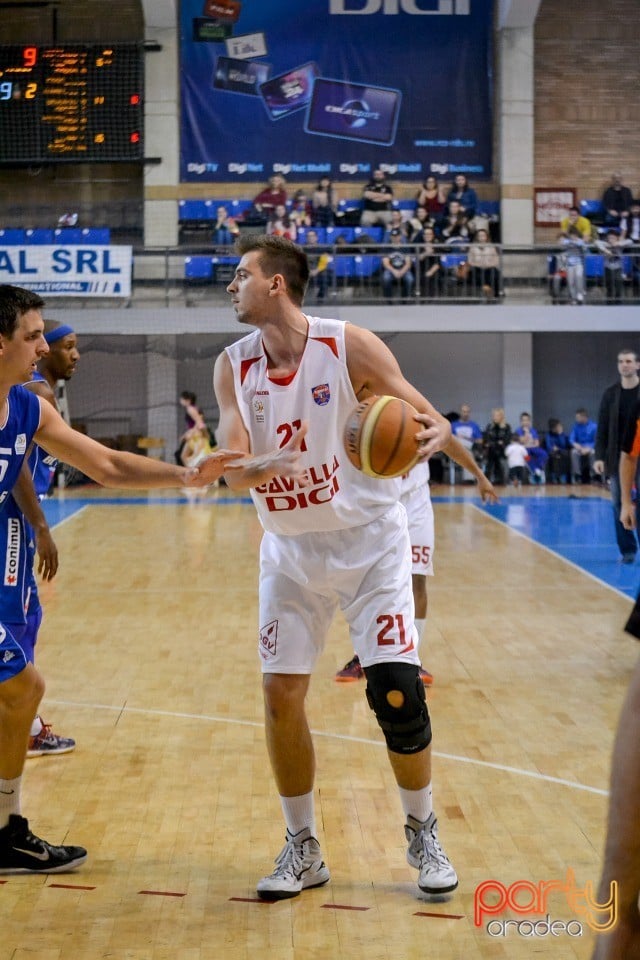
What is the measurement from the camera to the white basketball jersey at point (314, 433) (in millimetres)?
3713

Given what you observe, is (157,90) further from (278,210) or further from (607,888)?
(607,888)

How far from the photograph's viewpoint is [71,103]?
23312mm

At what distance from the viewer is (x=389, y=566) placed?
377 cm

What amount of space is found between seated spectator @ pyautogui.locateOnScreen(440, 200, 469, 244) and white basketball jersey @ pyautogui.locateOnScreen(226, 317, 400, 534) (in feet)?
62.1

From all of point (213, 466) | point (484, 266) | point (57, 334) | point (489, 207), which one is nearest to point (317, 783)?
point (213, 466)

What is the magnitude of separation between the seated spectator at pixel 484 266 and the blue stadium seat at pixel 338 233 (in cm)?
238

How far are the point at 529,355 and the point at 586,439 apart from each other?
10.6 ft

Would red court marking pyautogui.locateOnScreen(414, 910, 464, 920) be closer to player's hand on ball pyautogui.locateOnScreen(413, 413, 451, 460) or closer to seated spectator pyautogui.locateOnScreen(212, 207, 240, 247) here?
player's hand on ball pyautogui.locateOnScreen(413, 413, 451, 460)

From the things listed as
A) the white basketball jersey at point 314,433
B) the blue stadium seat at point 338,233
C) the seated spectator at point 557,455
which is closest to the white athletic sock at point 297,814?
the white basketball jersey at point 314,433

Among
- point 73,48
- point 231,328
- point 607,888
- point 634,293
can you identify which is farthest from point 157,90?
point 607,888

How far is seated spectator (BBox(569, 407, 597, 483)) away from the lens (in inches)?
856

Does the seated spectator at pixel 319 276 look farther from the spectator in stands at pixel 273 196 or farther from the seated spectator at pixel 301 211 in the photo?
the spectator in stands at pixel 273 196

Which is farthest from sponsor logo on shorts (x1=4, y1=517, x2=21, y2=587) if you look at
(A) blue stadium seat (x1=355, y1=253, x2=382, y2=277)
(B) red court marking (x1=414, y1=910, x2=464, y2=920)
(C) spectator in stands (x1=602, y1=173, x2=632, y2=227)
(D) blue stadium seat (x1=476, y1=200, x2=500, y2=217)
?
(D) blue stadium seat (x1=476, y1=200, x2=500, y2=217)

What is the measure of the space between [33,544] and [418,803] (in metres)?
1.90
